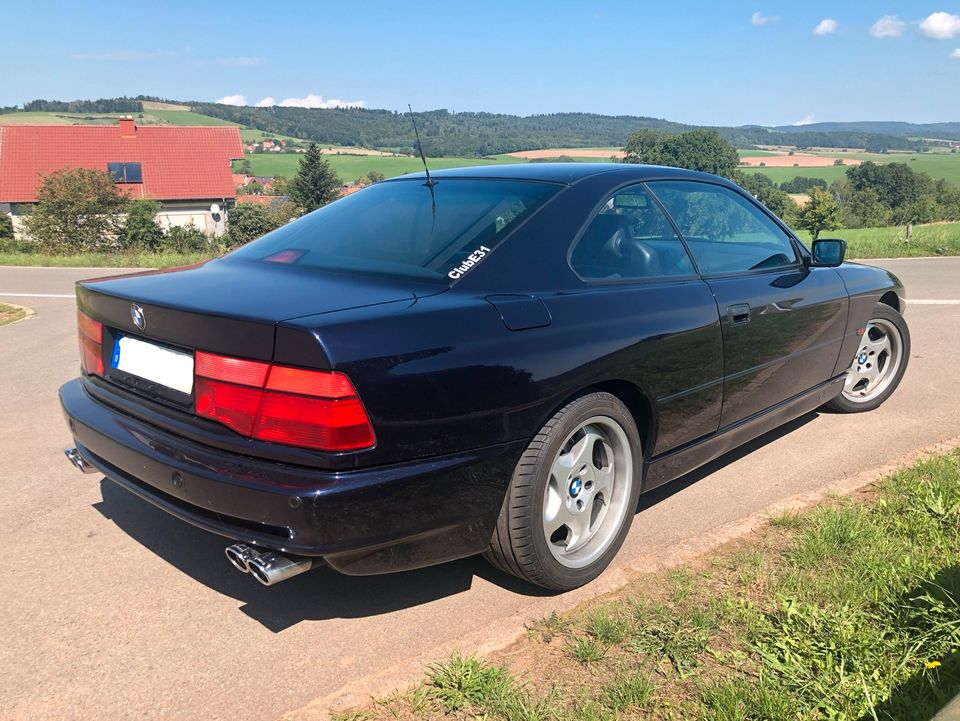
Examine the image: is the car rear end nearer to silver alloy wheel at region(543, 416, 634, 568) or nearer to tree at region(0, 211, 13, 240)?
silver alloy wheel at region(543, 416, 634, 568)

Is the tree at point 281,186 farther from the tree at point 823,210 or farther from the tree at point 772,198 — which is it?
the tree at point 823,210

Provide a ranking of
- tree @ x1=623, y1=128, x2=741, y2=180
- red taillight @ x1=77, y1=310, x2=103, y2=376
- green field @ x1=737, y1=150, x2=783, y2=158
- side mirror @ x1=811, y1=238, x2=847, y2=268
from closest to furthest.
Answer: red taillight @ x1=77, y1=310, x2=103, y2=376 → side mirror @ x1=811, y1=238, x2=847, y2=268 → tree @ x1=623, y1=128, x2=741, y2=180 → green field @ x1=737, y1=150, x2=783, y2=158

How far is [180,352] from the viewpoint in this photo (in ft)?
8.09

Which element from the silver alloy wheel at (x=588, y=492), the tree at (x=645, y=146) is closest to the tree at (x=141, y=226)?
the tree at (x=645, y=146)

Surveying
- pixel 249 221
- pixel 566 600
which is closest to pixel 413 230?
pixel 566 600

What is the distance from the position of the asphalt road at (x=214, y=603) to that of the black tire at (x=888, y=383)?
1.75 ft

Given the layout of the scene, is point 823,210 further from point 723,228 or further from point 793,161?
point 723,228

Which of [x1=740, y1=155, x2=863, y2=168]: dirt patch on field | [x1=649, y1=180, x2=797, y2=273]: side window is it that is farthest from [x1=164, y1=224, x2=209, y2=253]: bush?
[x1=740, y1=155, x2=863, y2=168]: dirt patch on field

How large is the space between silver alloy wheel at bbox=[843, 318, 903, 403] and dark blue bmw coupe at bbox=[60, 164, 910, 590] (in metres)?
1.33

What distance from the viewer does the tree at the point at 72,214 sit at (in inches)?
1375

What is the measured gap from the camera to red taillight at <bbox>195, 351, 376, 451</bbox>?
7.11 ft

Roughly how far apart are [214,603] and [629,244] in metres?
2.11

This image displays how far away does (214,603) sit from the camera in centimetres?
279

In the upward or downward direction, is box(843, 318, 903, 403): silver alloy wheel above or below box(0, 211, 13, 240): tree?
above
